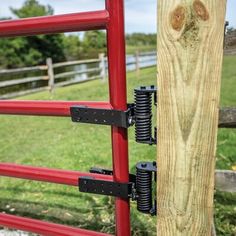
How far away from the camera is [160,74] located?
1107 millimetres

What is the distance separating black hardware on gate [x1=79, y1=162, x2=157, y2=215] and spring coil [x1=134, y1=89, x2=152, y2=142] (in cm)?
13

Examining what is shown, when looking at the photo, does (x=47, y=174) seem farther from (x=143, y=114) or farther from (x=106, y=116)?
(x=143, y=114)

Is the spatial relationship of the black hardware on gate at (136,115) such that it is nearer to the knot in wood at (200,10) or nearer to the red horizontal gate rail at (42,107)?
the red horizontal gate rail at (42,107)

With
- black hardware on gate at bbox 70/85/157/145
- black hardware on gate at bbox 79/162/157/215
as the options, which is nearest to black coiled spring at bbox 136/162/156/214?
black hardware on gate at bbox 79/162/157/215

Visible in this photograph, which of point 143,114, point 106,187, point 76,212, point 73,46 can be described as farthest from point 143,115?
point 73,46

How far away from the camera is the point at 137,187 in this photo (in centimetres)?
141

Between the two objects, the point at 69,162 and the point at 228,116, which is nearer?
the point at 228,116

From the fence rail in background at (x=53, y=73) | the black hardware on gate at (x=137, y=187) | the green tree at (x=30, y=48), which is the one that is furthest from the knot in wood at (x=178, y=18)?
the green tree at (x=30, y=48)

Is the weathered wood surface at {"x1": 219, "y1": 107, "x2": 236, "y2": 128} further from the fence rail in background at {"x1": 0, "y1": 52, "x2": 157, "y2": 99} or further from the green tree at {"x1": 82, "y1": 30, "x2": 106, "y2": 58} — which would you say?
the green tree at {"x1": 82, "y1": 30, "x2": 106, "y2": 58}

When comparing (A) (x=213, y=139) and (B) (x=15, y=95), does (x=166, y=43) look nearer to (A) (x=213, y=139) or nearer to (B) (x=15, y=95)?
(A) (x=213, y=139)

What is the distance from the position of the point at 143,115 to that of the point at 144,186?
0.29 meters

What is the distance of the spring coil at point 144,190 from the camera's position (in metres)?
1.37

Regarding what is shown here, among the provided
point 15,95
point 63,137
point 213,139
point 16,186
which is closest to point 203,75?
point 213,139

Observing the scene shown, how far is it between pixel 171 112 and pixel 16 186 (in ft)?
8.76
